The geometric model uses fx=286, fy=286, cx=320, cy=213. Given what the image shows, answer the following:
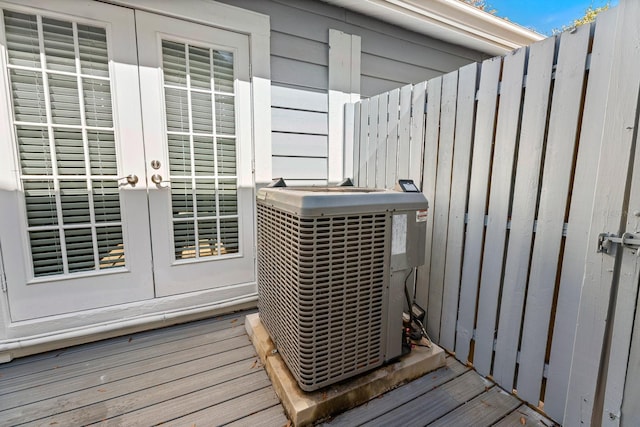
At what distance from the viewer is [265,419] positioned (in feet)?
4.48

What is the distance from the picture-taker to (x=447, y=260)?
5.89 ft

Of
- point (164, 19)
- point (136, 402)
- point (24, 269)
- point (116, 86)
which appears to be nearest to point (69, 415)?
point (136, 402)

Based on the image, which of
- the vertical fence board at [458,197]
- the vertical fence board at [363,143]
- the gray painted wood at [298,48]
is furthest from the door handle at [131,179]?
the vertical fence board at [458,197]

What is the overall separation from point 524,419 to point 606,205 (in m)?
1.05

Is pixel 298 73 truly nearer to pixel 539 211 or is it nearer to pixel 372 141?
pixel 372 141

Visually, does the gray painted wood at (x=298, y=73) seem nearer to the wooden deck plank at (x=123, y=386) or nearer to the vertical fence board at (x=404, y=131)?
the vertical fence board at (x=404, y=131)

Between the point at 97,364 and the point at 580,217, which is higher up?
the point at 580,217

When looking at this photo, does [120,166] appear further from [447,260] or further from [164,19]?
[447,260]

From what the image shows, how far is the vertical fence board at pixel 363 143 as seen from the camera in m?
2.47

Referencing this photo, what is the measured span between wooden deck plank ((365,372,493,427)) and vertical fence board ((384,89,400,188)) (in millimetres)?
1324

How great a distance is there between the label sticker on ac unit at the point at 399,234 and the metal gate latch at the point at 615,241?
2.46ft

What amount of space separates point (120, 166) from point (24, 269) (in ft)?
2.78

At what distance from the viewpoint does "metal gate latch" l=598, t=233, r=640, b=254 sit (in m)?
1.04

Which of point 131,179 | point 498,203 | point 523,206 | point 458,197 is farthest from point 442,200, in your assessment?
point 131,179
